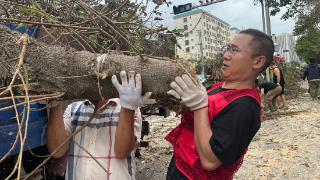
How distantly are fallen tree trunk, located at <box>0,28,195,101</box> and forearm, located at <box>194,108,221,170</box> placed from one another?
21 cm

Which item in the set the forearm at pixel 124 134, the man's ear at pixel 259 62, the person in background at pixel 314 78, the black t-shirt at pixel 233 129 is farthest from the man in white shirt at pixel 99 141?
the person in background at pixel 314 78

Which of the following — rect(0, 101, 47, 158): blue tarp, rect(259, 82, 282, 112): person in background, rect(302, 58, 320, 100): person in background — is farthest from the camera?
rect(302, 58, 320, 100): person in background

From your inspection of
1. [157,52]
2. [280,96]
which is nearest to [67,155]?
[157,52]

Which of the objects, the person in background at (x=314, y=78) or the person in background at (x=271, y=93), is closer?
the person in background at (x=271, y=93)

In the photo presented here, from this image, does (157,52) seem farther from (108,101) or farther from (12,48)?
(12,48)

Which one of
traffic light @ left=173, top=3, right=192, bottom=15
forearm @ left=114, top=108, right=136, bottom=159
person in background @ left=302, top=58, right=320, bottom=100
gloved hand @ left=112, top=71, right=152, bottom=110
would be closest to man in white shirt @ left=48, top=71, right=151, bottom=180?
forearm @ left=114, top=108, right=136, bottom=159

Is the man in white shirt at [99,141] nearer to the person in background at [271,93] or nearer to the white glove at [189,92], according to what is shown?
the white glove at [189,92]

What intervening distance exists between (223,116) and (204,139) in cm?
14

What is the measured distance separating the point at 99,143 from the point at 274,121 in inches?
335

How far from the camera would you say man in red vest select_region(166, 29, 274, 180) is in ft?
6.48

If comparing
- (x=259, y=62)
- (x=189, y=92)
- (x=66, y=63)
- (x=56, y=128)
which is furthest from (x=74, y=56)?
(x=259, y=62)

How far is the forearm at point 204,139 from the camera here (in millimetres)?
1971

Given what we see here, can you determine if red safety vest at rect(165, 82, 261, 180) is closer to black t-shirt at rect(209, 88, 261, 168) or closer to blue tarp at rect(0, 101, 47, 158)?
black t-shirt at rect(209, 88, 261, 168)

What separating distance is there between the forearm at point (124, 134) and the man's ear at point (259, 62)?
65 cm
